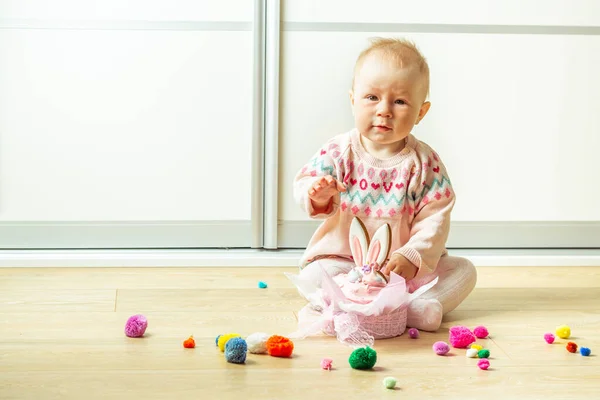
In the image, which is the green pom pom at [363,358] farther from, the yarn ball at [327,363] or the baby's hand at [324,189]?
the baby's hand at [324,189]

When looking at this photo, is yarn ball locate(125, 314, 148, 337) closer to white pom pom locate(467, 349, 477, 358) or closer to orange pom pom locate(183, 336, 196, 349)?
orange pom pom locate(183, 336, 196, 349)

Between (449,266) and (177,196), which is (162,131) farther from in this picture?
(449,266)

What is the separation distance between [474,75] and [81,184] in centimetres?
106

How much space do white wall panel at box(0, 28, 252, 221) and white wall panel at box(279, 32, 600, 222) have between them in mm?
148

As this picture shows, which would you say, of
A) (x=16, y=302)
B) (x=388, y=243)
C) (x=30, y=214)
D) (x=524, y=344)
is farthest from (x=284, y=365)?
(x=30, y=214)

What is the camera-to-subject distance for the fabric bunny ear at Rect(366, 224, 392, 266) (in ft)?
5.64

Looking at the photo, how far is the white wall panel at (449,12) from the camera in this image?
7.68ft

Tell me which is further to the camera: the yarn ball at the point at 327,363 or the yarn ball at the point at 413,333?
the yarn ball at the point at 413,333

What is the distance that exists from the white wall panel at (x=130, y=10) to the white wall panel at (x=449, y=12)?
0.47 ft

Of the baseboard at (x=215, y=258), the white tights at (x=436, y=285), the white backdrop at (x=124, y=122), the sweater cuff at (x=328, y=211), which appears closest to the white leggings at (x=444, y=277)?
the white tights at (x=436, y=285)

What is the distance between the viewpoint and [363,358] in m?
1.51

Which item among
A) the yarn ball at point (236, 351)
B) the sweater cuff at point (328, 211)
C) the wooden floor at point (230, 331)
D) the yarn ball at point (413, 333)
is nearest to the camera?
the wooden floor at point (230, 331)

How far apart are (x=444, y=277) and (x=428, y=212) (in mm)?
153

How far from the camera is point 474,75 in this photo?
2402 mm
